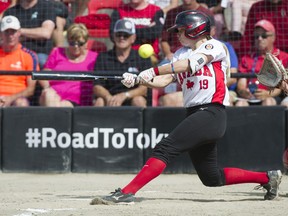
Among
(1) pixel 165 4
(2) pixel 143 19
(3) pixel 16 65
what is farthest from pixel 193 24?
(1) pixel 165 4

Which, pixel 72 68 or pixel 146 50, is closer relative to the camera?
pixel 146 50

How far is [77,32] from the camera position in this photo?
10.8 metres

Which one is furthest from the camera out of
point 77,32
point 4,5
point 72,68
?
point 4,5

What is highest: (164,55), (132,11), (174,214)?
(132,11)

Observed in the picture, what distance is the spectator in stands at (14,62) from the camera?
10875mm

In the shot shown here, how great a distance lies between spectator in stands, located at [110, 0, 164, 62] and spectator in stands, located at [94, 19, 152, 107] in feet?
1.15

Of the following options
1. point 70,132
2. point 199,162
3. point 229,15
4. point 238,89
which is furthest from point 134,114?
point 199,162

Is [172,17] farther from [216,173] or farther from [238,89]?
[216,173]

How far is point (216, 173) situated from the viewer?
6.86m

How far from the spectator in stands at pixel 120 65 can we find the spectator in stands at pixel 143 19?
35 centimetres

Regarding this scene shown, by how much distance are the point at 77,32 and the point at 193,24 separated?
4.38 m

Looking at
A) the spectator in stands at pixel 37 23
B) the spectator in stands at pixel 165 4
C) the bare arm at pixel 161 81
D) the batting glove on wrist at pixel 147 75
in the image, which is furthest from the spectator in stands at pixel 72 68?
the batting glove on wrist at pixel 147 75

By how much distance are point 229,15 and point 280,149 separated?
2.48 m

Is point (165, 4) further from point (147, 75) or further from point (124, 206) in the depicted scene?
point (124, 206)
